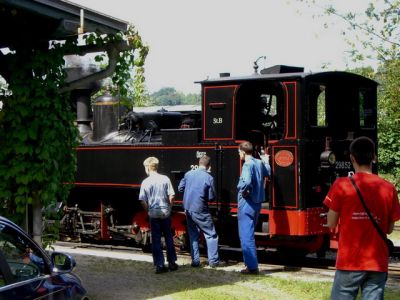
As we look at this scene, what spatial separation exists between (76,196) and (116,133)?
1.47 meters

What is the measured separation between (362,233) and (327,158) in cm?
545

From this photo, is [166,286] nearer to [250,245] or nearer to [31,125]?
[250,245]

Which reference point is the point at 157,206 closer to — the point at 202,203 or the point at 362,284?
the point at 202,203

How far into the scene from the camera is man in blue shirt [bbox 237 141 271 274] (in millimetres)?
9406

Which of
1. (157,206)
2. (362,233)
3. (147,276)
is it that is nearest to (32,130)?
(157,206)

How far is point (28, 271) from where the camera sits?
4473 millimetres

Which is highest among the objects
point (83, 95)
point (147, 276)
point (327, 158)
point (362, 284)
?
point (83, 95)

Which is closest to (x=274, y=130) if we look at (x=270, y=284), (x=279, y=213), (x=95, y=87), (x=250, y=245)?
(x=279, y=213)

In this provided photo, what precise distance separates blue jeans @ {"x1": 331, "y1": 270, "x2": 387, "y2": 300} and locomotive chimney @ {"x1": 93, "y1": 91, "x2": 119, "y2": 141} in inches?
351

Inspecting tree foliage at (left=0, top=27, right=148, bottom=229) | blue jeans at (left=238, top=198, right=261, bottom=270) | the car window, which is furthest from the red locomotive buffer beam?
the car window

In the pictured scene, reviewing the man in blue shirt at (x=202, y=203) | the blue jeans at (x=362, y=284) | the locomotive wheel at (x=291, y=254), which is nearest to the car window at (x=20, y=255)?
the blue jeans at (x=362, y=284)

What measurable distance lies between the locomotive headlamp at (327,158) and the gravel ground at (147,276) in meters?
1.59

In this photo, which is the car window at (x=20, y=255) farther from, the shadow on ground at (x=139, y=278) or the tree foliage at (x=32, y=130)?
the shadow on ground at (x=139, y=278)

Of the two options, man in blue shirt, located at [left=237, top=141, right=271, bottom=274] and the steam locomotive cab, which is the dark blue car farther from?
the steam locomotive cab
